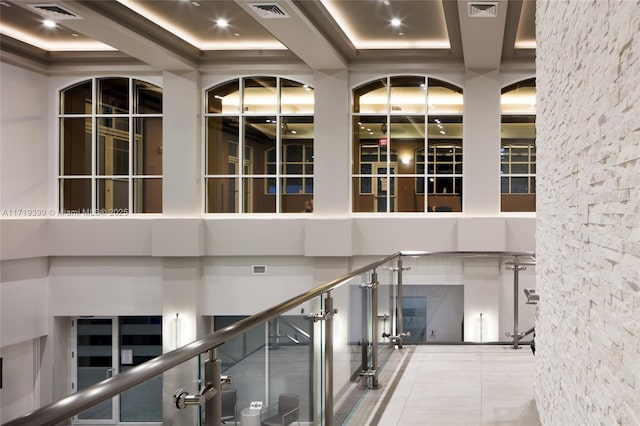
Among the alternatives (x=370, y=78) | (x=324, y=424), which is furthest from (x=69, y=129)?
(x=324, y=424)

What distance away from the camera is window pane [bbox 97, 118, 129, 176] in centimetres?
1312

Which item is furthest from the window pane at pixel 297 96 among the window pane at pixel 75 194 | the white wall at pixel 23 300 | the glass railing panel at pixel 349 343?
the glass railing panel at pixel 349 343

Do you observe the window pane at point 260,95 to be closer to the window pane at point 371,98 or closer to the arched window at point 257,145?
the arched window at point 257,145

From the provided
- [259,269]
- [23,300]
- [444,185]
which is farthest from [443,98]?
[23,300]

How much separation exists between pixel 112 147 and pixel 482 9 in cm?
905

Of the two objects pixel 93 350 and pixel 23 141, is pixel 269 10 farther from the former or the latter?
pixel 93 350

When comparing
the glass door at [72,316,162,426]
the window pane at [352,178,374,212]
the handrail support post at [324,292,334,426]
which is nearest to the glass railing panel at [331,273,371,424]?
the handrail support post at [324,292,334,426]

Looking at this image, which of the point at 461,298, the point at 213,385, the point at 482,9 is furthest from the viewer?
the point at 482,9

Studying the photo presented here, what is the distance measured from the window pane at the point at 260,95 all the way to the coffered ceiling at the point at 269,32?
1.80 ft

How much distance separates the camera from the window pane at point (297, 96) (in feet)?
41.3

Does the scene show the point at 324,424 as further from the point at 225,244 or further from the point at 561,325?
the point at 225,244

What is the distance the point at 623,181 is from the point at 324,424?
2410mm

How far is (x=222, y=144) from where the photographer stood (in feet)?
42.3

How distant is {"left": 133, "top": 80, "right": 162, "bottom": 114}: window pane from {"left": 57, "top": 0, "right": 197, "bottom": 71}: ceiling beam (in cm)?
77
